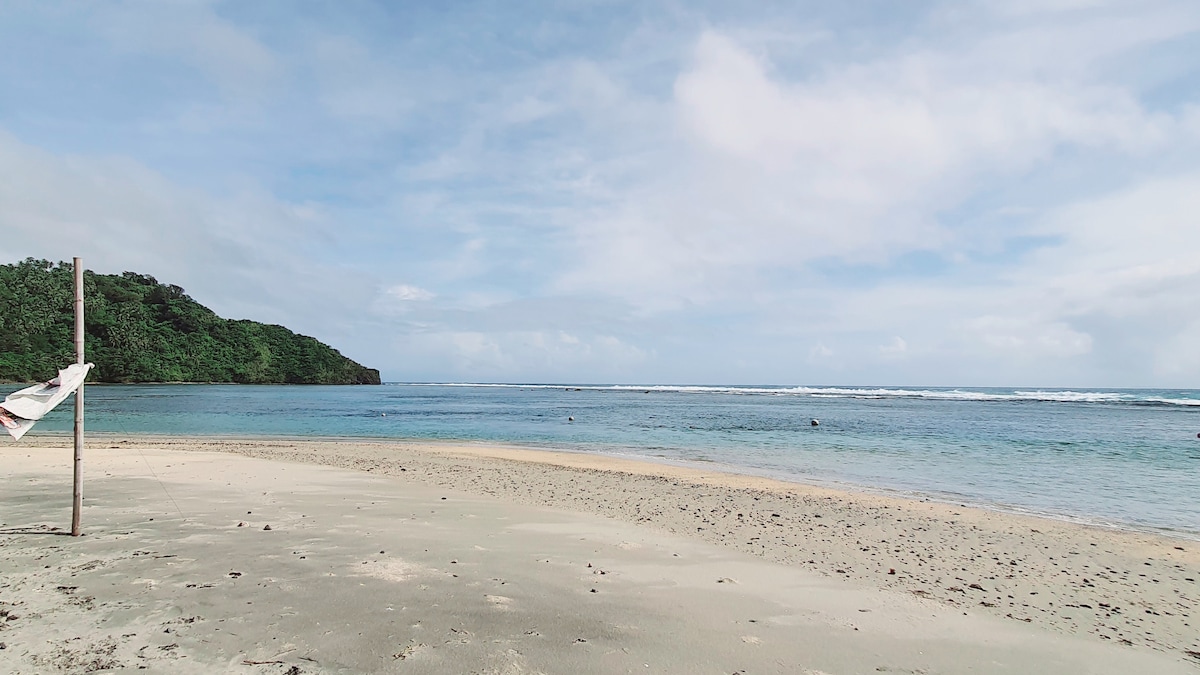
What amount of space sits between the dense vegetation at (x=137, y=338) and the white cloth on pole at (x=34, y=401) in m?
81.7

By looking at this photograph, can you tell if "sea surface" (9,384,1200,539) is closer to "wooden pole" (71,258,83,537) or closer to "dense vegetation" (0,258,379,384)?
"wooden pole" (71,258,83,537)

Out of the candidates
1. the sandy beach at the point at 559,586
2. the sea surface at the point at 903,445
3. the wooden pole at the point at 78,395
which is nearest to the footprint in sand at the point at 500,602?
the sandy beach at the point at 559,586

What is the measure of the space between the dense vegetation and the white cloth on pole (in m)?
81.7

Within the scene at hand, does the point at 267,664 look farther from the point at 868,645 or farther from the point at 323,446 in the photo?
the point at 323,446

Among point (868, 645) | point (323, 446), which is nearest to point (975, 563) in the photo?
point (868, 645)

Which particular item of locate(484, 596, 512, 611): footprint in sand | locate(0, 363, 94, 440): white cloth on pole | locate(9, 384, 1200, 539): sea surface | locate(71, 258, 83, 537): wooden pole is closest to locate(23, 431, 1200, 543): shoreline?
locate(9, 384, 1200, 539): sea surface

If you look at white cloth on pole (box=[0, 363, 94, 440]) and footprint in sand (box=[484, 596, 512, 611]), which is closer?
footprint in sand (box=[484, 596, 512, 611])

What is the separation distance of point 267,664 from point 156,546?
3710mm

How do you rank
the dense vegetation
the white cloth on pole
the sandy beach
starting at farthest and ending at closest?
the dense vegetation
the white cloth on pole
the sandy beach

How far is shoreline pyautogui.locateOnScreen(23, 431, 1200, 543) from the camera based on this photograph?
10094mm

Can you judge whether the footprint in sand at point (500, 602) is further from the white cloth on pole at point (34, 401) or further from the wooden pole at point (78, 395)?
the wooden pole at point (78, 395)

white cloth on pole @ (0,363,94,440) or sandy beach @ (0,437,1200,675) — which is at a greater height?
white cloth on pole @ (0,363,94,440)

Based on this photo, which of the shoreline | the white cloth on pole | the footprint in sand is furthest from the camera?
the shoreline

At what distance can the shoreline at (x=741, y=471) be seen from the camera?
1009cm
